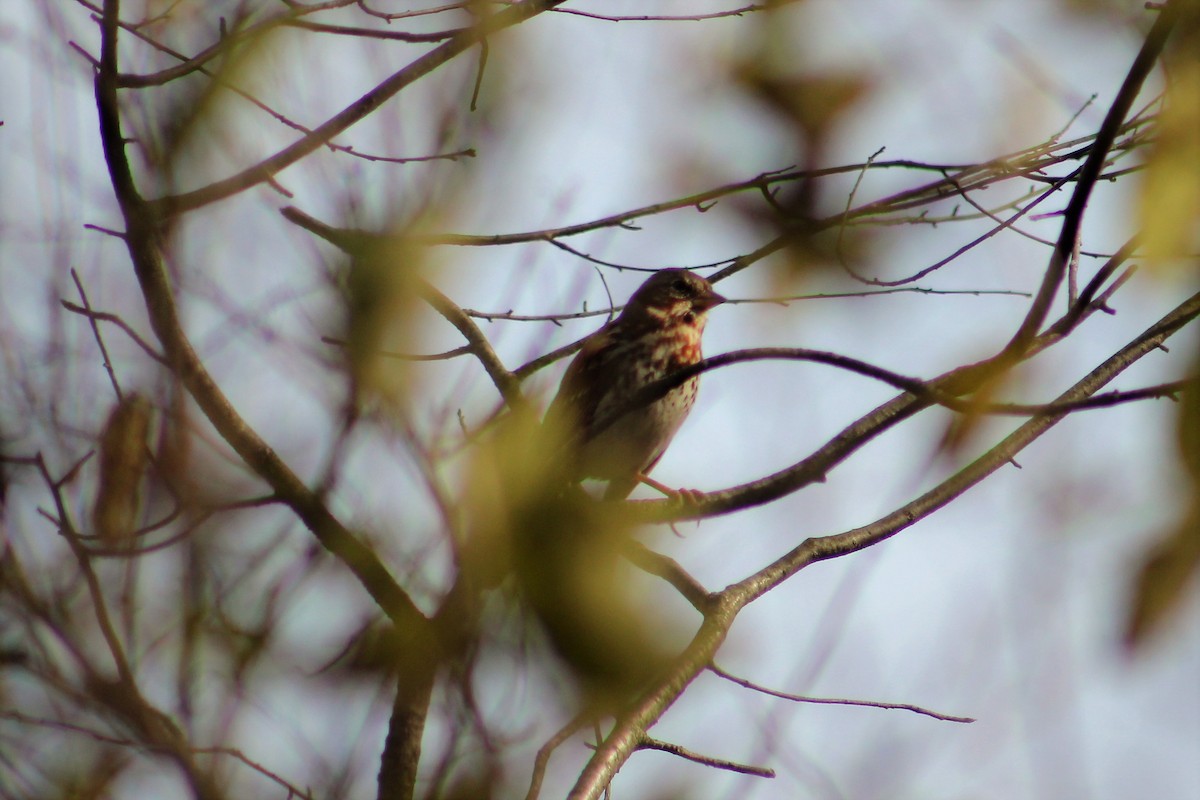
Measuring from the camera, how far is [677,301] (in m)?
6.98

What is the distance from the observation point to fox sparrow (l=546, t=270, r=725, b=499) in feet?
21.0

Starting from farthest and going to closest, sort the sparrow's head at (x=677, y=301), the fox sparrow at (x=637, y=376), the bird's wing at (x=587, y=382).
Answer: the sparrow's head at (x=677, y=301)
the fox sparrow at (x=637, y=376)
the bird's wing at (x=587, y=382)

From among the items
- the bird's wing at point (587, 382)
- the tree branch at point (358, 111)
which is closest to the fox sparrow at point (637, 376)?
the bird's wing at point (587, 382)

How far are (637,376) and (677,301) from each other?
1.98 feet

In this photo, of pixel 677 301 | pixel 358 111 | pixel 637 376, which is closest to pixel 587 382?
pixel 637 376

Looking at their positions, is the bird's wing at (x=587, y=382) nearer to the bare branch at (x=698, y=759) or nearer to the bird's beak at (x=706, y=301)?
the bird's beak at (x=706, y=301)

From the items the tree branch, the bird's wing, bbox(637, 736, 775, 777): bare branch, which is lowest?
bbox(637, 736, 775, 777): bare branch

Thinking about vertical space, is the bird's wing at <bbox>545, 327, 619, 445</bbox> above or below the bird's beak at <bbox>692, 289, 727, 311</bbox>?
below

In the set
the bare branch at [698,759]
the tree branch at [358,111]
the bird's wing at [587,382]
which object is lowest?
the bare branch at [698,759]

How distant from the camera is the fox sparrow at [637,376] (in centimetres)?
640

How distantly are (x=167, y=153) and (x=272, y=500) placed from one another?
0.96 meters

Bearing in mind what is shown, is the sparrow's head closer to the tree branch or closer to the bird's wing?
the bird's wing

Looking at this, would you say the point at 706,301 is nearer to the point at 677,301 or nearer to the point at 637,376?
the point at 677,301

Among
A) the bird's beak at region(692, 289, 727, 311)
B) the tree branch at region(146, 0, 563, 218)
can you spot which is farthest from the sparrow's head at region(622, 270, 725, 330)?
the tree branch at region(146, 0, 563, 218)
